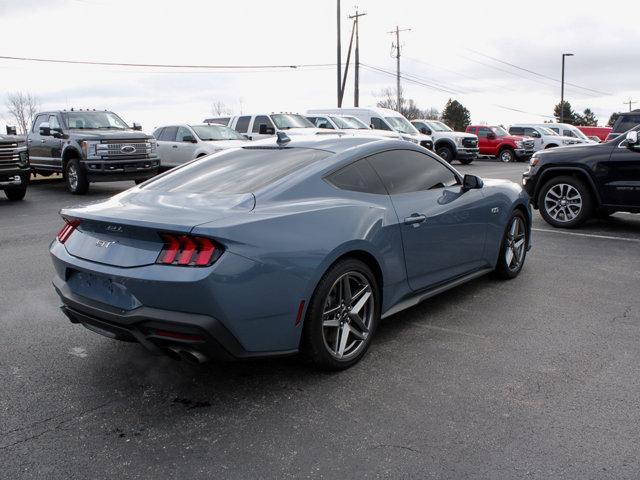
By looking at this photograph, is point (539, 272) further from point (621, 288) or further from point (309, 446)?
point (309, 446)

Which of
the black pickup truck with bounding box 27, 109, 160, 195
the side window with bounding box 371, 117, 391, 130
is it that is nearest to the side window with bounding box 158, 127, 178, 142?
the black pickup truck with bounding box 27, 109, 160, 195

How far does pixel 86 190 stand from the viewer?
577 inches

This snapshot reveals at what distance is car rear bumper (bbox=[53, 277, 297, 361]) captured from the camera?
3.21 m

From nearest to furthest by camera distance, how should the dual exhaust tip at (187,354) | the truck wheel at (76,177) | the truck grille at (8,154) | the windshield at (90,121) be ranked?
the dual exhaust tip at (187,354) < the truck grille at (8,154) < the truck wheel at (76,177) < the windshield at (90,121)

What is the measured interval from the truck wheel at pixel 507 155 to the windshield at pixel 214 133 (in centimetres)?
1830

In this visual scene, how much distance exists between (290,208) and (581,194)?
23.1 ft

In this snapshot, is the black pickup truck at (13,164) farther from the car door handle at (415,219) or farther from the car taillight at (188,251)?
the car taillight at (188,251)

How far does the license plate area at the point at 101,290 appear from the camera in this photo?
337 cm

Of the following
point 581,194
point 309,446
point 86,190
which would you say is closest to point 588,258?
point 581,194

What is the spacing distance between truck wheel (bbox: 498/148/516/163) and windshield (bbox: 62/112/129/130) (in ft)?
72.2

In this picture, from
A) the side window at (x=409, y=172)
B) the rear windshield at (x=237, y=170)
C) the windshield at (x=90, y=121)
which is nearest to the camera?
the rear windshield at (x=237, y=170)

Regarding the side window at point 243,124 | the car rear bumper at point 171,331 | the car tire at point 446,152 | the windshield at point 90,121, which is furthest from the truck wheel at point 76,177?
the car tire at point 446,152

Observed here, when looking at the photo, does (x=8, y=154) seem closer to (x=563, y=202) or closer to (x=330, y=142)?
(x=330, y=142)

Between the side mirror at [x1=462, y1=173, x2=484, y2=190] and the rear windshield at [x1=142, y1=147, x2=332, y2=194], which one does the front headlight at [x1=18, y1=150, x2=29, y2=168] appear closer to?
the rear windshield at [x1=142, y1=147, x2=332, y2=194]
